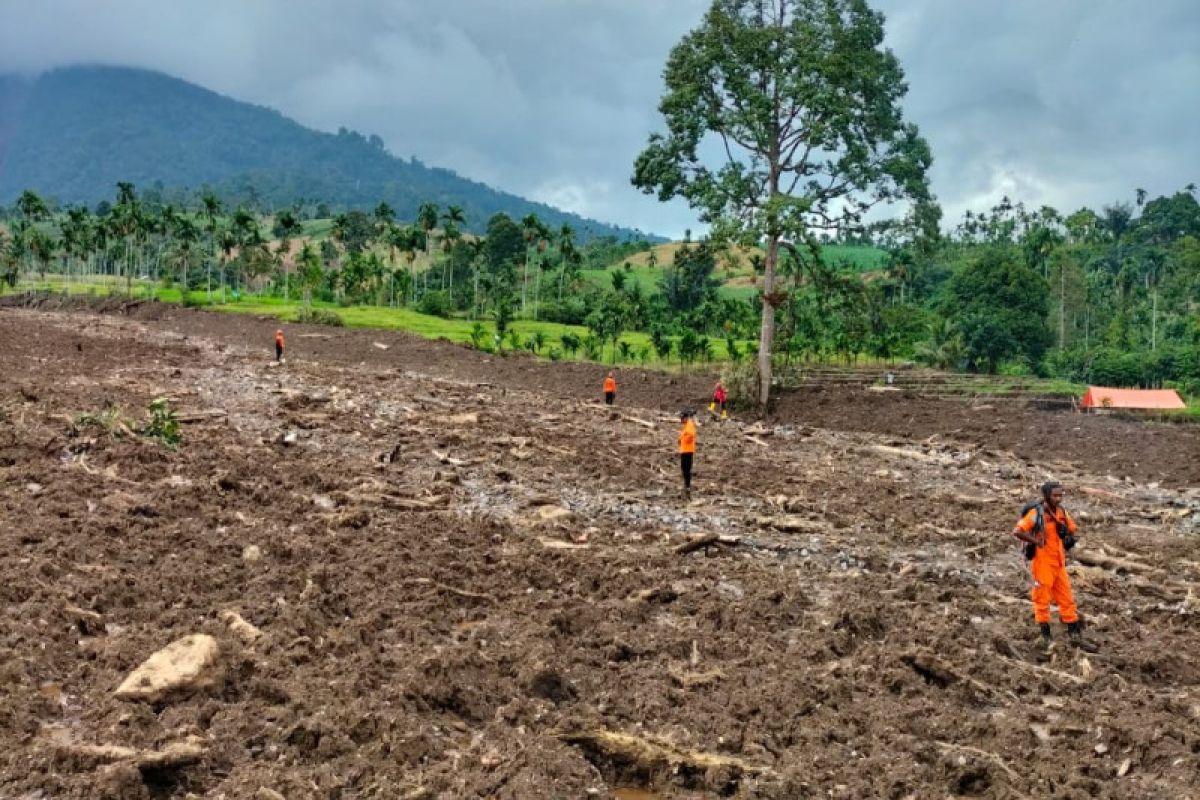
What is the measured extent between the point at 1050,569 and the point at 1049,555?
146 millimetres

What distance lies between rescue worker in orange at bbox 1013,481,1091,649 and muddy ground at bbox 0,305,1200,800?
29 centimetres

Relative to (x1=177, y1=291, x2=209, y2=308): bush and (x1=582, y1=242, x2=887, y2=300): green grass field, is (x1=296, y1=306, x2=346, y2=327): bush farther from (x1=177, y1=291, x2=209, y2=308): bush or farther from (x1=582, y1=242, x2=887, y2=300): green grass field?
(x1=582, y1=242, x2=887, y2=300): green grass field

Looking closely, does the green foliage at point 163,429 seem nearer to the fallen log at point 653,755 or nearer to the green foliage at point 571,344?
the fallen log at point 653,755

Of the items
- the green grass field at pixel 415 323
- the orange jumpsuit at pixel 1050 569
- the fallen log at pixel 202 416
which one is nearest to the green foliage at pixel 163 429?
the fallen log at pixel 202 416

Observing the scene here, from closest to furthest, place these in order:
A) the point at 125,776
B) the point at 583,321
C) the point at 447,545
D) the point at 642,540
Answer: the point at 125,776 < the point at 447,545 < the point at 642,540 < the point at 583,321

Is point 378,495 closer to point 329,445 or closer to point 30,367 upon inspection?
point 329,445

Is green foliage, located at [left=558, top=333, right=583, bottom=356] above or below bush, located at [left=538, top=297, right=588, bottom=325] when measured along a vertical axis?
below

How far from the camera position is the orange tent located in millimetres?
42375

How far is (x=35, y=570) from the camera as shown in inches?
362

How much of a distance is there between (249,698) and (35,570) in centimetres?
342

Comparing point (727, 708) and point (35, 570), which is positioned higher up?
point (35, 570)

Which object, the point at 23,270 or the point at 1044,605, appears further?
the point at 23,270

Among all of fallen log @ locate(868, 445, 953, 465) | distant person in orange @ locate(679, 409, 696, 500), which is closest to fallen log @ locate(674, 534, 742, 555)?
distant person in orange @ locate(679, 409, 696, 500)

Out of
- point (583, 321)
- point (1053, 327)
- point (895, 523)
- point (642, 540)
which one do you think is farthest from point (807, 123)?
point (1053, 327)
